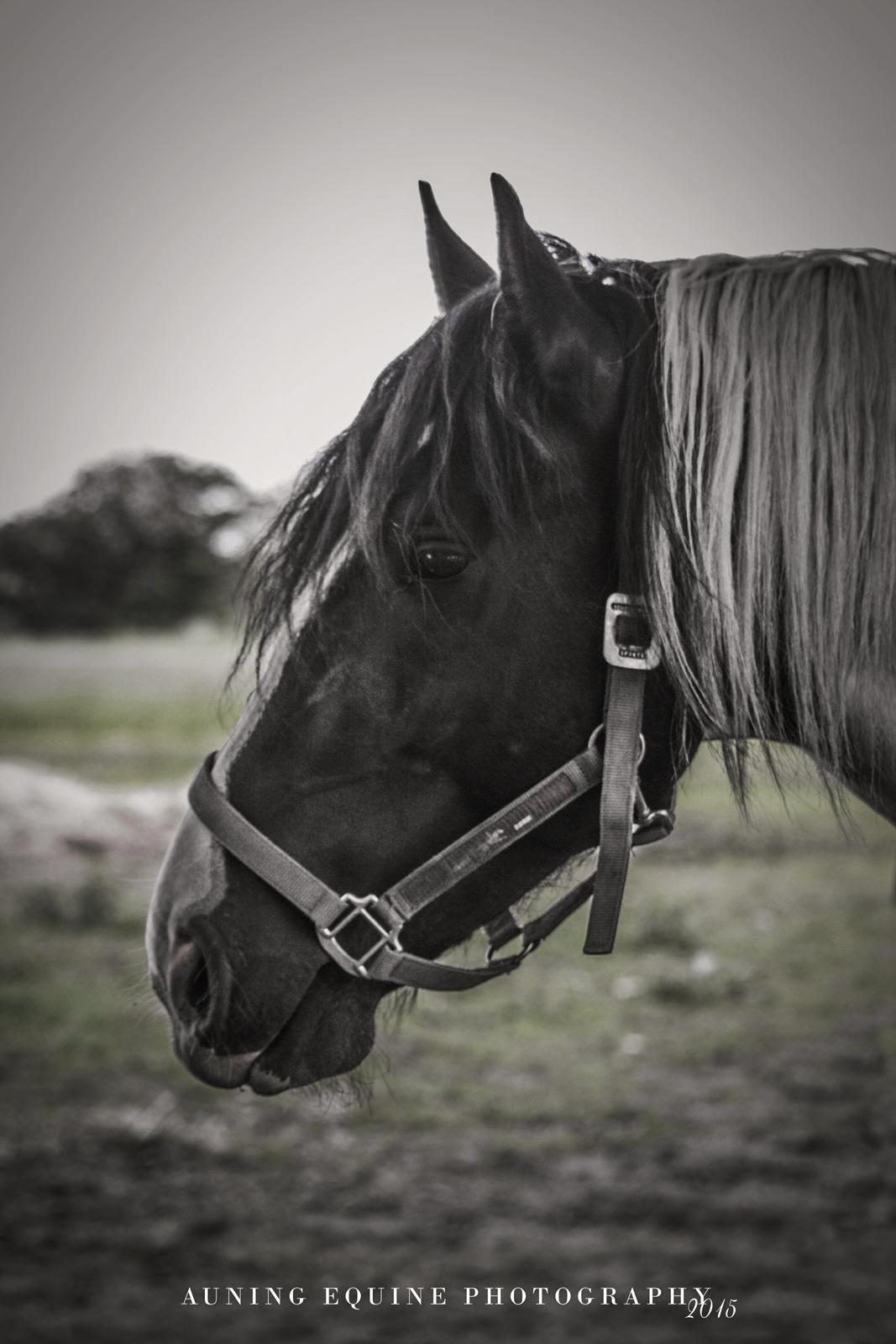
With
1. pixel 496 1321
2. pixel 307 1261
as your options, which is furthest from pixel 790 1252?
pixel 307 1261

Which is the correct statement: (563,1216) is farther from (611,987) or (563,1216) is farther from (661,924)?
(661,924)

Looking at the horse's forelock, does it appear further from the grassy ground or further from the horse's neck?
the grassy ground

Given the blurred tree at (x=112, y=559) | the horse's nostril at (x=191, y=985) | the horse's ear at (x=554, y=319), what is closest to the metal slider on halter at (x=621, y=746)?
the horse's ear at (x=554, y=319)

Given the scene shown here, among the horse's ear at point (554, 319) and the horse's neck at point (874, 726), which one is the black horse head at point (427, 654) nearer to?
the horse's ear at point (554, 319)

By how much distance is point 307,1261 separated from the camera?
3.40 m

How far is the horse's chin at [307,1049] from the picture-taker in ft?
4.94

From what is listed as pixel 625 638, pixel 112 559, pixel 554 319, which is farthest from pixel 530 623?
pixel 112 559

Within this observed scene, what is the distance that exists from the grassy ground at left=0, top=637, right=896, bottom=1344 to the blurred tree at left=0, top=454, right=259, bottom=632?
242mm

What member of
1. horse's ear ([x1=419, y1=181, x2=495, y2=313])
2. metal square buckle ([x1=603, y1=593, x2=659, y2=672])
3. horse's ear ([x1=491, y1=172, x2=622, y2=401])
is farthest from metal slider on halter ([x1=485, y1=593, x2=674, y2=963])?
horse's ear ([x1=419, y1=181, x2=495, y2=313])

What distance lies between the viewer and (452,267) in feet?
5.68

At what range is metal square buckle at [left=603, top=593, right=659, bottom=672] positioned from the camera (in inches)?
55.0

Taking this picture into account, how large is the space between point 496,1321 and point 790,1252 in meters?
1.10

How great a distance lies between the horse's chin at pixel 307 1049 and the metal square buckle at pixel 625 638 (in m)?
0.69

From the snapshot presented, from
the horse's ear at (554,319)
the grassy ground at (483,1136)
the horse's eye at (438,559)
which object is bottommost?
the grassy ground at (483,1136)
